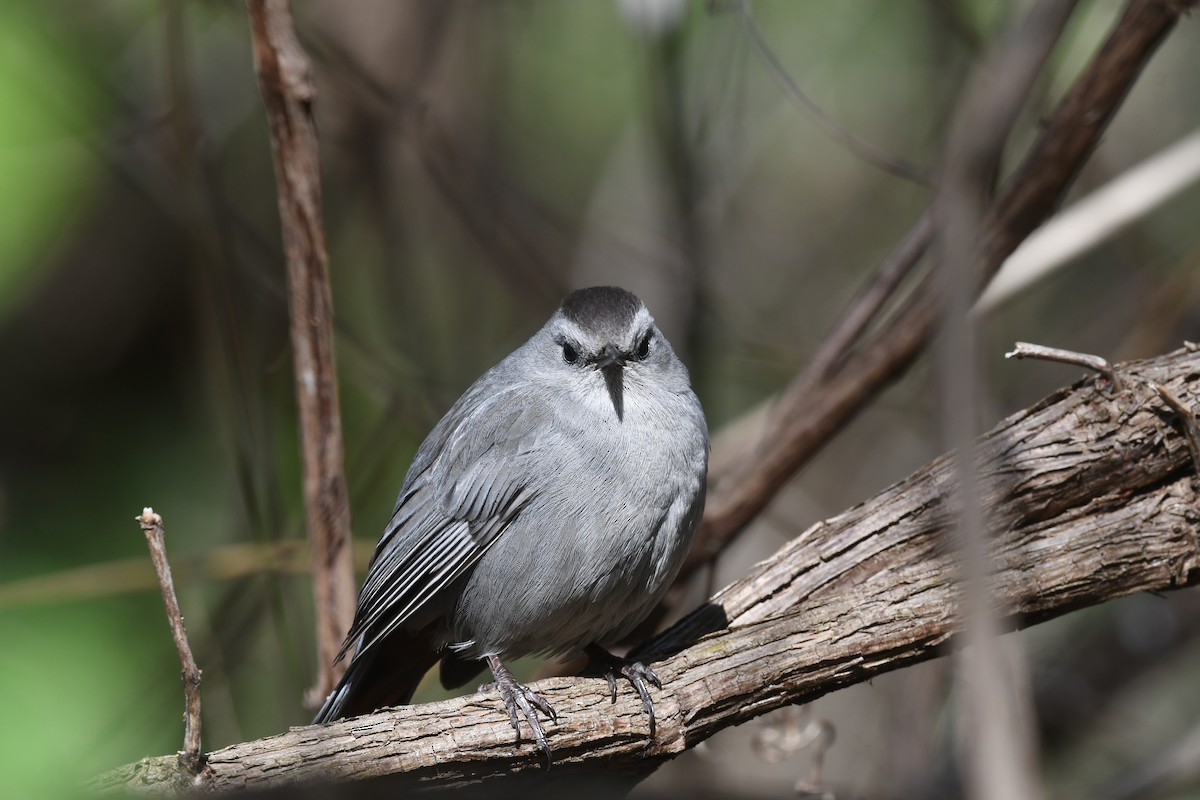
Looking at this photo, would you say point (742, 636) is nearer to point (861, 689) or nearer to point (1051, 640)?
point (1051, 640)

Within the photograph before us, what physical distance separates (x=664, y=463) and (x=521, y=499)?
46 cm

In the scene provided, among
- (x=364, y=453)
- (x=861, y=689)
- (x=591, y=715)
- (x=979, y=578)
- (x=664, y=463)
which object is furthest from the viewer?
(x=861, y=689)

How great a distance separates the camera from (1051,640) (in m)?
6.06

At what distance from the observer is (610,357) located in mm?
3586

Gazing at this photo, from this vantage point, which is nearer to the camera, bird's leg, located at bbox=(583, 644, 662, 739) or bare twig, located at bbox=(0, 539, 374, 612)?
bird's leg, located at bbox=(583, 644, 662, 739)

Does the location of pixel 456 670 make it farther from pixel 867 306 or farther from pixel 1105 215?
pixel 1105 215

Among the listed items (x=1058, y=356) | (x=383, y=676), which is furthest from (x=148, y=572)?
(x=1058, y=356)

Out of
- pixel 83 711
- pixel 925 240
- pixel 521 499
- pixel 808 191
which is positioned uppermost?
A: pixel 808 191

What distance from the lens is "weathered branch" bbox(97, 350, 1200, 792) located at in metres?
2.87

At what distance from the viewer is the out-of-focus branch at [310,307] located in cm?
361

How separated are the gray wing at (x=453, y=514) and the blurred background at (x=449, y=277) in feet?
2.77

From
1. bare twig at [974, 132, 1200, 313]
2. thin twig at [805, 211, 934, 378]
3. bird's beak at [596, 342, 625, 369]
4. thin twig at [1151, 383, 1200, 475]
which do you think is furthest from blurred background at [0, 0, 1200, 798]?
thin twig at [1151, 383, 1200, 475]

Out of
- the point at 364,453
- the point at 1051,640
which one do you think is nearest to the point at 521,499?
the point at 364,453

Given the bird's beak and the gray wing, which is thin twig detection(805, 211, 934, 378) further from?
the gray wing
